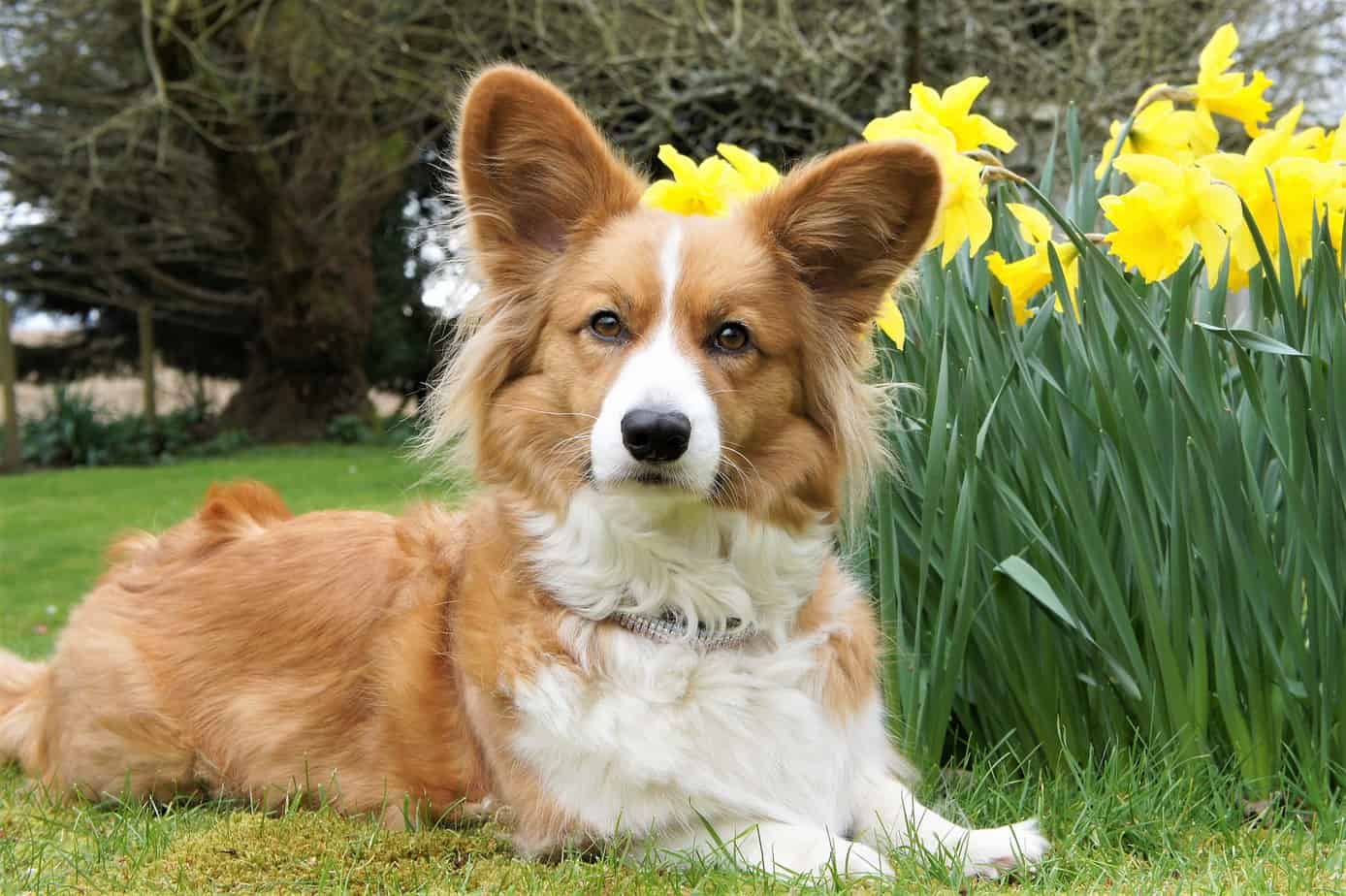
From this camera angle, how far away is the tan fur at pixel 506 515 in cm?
263

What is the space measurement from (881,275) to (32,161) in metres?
12.6

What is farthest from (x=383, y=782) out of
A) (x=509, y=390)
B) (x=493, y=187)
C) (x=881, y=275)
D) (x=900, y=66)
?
(x=900, y=66)

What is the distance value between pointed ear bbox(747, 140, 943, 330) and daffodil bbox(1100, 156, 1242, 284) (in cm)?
39

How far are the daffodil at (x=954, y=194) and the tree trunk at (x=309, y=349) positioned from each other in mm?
11280

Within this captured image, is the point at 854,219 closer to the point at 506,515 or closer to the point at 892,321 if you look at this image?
the point at 892,321

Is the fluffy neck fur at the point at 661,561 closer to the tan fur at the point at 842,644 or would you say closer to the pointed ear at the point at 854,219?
the tan fur at the point at 842,644

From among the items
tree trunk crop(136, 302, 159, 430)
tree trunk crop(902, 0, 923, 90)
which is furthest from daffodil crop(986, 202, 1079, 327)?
tree trunk crop(136, 302, 159, 430)

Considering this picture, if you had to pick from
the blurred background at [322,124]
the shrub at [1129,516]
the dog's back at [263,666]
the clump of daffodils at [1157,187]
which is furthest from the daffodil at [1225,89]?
the blurred background at [322,124]

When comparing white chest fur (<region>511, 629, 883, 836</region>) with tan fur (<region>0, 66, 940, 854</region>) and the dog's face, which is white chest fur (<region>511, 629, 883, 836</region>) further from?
the dog's face

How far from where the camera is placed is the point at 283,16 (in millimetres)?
11375

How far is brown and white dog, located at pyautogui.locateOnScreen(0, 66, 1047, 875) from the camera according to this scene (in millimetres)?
2492

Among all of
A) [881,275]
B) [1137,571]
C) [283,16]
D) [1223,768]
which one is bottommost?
[1223,768]

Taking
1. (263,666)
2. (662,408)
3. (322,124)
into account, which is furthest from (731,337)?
(322,124)

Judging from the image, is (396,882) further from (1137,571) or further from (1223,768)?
(1223,768)
